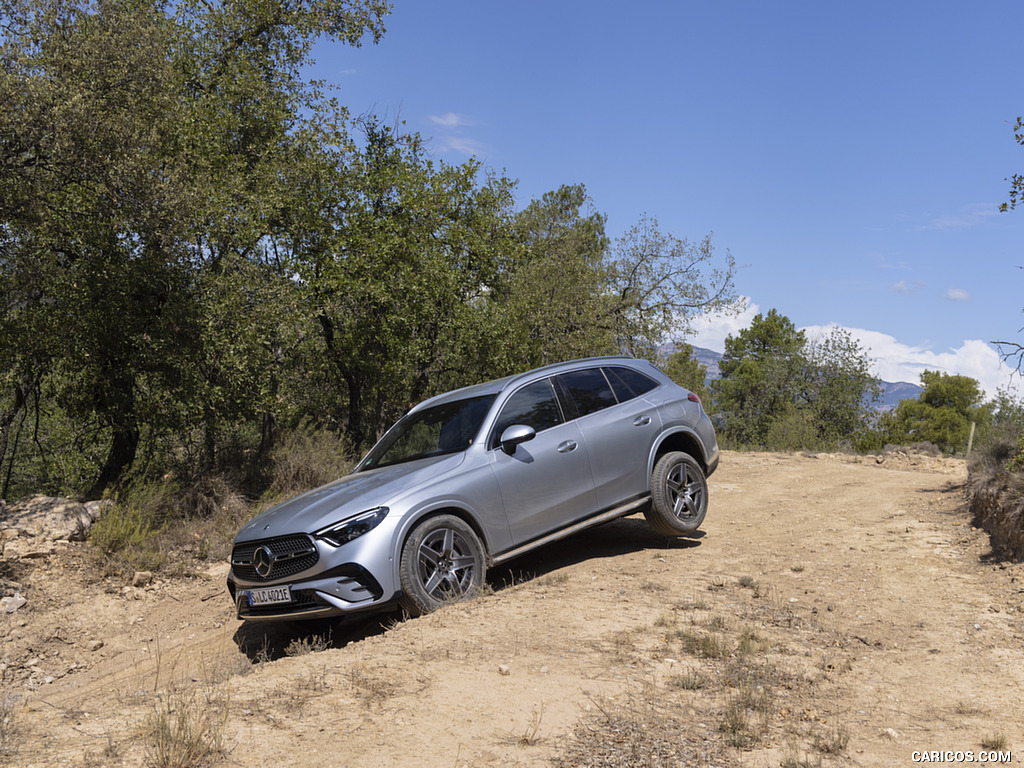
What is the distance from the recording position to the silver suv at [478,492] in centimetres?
558

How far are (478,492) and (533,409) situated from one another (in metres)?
1.15

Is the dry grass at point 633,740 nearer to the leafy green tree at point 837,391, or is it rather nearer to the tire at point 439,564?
the tire at point 439,564

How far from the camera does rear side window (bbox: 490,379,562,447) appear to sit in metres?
6.85

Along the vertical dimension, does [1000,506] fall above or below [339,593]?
above

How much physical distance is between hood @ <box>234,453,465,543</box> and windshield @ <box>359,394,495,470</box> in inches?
8.6

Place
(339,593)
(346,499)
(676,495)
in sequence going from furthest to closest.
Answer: (676,495) → (346,499) → (339,593)

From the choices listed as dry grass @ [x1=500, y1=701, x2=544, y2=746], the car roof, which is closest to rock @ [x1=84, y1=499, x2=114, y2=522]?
the car roof

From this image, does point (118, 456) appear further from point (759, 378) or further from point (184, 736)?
point (759, 378)

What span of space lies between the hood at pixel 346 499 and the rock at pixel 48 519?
4118mm

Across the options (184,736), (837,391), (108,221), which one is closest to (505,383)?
(184,736)

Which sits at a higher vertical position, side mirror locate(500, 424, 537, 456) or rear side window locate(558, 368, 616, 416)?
rear side window locate(558, 368, 616, 416)

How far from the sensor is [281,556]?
577 centimetres

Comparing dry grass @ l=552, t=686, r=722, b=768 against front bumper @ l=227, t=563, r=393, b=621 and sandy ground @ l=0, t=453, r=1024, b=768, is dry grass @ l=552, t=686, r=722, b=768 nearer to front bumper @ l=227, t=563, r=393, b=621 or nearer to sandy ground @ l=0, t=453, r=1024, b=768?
sandy ground @ l=0, t=453, r=1024, b=768

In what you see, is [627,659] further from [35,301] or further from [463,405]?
[35,301]
